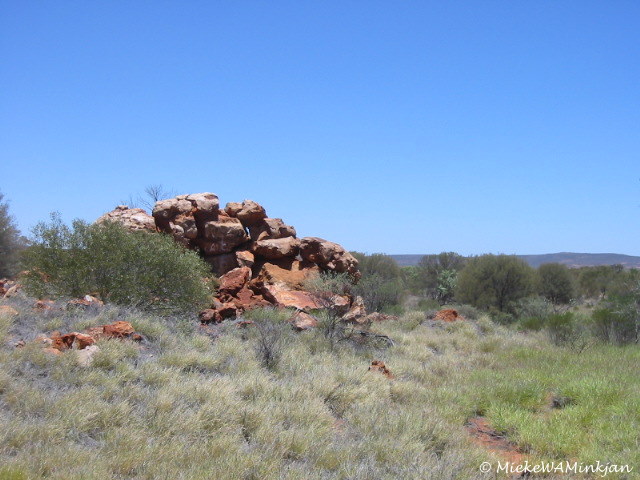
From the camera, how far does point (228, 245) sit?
18250mm

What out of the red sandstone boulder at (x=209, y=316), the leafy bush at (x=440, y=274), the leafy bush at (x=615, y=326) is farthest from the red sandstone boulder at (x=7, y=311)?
the leafy bush at (x=440, y=274)

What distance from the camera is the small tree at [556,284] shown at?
3164 centimetres

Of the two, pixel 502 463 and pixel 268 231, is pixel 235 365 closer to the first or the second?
pixel 502 463

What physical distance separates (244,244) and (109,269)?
687 centimetres

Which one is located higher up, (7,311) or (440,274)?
(440,274)

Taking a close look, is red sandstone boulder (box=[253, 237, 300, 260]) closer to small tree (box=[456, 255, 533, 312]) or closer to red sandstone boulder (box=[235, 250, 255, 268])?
red sandstone boulder (box=[235, 250, 255, 268])

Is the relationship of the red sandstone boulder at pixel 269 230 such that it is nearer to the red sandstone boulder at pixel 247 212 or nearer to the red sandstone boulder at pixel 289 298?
the red sandstone boulder at pixel 247 212

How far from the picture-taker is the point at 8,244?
2653 centimetres

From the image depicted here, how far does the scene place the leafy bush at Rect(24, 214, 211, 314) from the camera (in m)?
12.3

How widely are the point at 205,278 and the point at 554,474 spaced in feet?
39.5

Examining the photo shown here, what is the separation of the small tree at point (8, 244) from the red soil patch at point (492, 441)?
2280 cm

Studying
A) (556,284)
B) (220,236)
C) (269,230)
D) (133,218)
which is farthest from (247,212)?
(556,284)

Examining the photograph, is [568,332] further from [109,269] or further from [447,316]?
[109,269]

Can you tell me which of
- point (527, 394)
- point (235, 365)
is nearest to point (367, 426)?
point (235, 365)
